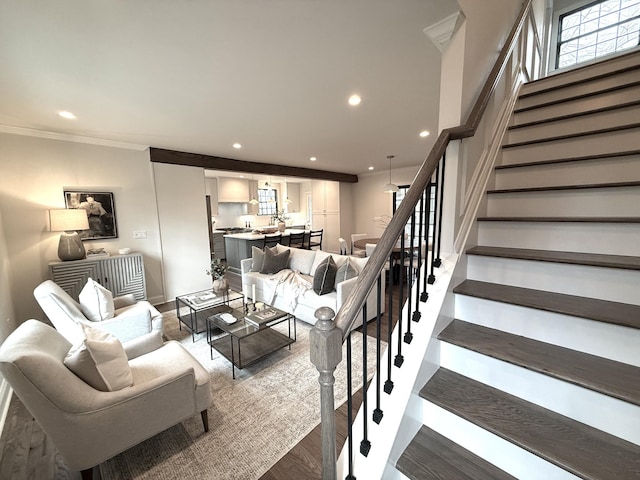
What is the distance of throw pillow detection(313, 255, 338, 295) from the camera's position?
10.5 ft

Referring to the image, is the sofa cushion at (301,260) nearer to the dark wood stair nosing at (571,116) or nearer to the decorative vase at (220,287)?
the decorative vase at (220,287)

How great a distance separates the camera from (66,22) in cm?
147

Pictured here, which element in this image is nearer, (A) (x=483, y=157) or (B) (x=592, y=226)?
(B) (x=592, y=226)

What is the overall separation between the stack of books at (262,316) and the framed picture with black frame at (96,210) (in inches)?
106

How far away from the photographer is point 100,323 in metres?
2.24

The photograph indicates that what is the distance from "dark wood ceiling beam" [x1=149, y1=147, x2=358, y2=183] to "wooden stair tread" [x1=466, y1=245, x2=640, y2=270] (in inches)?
181

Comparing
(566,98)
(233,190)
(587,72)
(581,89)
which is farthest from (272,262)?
(233,190)

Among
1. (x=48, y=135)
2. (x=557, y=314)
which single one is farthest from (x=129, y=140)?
(x=557, y=314)

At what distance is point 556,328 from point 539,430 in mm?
455

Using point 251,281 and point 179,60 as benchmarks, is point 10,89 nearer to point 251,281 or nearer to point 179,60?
point 179,60

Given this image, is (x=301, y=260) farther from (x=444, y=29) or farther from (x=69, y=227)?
(x=444, y=29)

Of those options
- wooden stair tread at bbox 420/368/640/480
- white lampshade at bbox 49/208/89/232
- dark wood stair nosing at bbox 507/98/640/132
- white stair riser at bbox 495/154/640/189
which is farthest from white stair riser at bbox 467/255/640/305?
white lampshade at bbox 49/208/89/232

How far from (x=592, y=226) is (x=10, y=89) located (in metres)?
4.42

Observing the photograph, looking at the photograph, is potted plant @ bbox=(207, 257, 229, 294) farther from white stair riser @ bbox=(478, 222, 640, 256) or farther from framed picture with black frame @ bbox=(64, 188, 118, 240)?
white stair riser @ bbox=(478, 222, 640, 256)
